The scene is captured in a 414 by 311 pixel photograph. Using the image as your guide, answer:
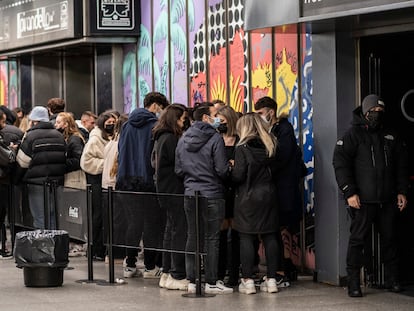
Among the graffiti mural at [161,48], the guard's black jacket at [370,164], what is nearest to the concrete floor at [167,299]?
the guard's black jacket at [370,164]

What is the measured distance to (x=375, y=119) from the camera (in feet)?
40.4

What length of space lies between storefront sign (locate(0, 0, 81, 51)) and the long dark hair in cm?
716

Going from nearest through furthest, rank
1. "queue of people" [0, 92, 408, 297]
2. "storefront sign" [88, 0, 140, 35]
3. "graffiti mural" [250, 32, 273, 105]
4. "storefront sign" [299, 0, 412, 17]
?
1. "storefront sign" [299, 0, 412, 17]
2. "queue of people" [0, 92, 408, 297]
3. "graffiti mural" [250, 32, 273, 105]
4. "storefront sign" [88, 0, 140, 35]

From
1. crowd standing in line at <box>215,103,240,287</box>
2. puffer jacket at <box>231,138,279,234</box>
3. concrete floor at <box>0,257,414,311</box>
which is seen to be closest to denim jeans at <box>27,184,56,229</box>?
concrete floor at <box>0,257,414,311</box>

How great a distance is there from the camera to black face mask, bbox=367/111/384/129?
40.3 feet

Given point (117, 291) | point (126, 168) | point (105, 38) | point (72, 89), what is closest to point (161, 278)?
point (117, 291)

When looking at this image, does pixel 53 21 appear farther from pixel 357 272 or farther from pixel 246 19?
pixel 357 272

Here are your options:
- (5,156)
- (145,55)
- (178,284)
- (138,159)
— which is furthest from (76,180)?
(178,284)

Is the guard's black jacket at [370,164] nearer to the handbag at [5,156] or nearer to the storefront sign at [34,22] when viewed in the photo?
Answer: the handbag at [5,156]

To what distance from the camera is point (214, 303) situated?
12.1 metres

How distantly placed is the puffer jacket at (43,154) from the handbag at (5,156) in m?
0.12

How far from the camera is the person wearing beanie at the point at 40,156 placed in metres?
16.0

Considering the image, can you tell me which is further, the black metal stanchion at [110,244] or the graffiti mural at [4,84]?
the graffiti mural at [4,84]

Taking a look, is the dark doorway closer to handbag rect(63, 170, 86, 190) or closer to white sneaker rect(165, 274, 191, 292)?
white sneaker rect(165, 274, 191, 292)
